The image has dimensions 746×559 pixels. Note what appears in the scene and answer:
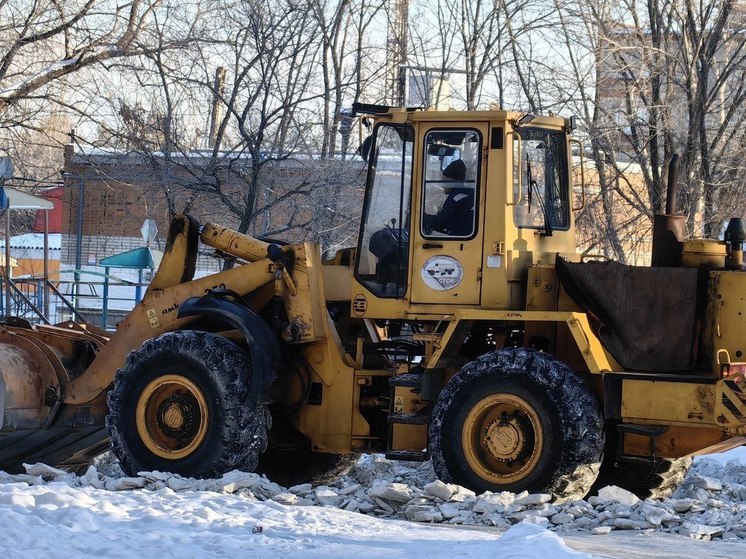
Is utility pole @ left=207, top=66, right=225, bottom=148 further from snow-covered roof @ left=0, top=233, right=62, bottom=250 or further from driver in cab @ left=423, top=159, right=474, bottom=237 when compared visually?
snow-covered roof @ left=0, top=233, right=62, bottom=250

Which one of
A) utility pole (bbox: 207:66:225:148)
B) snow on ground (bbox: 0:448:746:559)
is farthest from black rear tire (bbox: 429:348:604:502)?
utility pole (bbox: 207:66:225:148)

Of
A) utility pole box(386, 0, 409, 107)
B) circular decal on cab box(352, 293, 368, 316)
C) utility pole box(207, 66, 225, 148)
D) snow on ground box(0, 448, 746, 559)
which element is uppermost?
utility pole box(386, 0, 409, 107)

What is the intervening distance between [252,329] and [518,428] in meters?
2.31

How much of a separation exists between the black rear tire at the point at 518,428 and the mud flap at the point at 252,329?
1.44 meters

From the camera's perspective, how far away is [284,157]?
53.0 ft

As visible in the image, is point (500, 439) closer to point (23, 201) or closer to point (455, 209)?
Result: point (455, 209)

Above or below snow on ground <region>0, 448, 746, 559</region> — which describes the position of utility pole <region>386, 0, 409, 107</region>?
above

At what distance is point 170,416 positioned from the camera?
9.63m

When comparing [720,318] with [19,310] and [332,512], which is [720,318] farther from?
[19,310]

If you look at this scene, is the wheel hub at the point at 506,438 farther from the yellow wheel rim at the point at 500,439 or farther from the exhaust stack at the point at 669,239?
the exhaust stack at the point at 669,239

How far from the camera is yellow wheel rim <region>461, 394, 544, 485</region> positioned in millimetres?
8703

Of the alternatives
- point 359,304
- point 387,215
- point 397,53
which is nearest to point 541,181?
point 387,215

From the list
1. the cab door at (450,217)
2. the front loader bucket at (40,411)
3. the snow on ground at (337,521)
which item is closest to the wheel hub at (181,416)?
the snow on ground at (337,521)

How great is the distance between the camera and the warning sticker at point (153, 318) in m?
10.3
